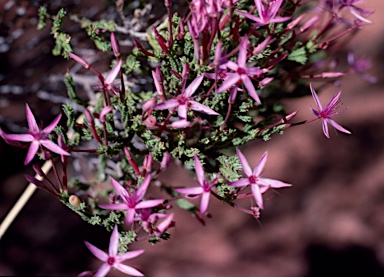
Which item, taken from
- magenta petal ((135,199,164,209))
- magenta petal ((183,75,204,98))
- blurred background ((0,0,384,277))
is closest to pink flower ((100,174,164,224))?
magenta petal ((135,199,164,209))

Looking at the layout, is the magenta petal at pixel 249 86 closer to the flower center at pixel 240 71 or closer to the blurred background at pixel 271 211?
the flower center at pixel 240 71

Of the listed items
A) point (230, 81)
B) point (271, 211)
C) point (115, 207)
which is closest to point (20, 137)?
point (115, 207)

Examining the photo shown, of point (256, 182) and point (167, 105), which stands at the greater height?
point (167, 105)

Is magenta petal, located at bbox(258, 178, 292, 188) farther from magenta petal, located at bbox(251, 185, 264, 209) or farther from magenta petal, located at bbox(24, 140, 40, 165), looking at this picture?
magenta petal, located at bbox(24, 140, 40, 165)

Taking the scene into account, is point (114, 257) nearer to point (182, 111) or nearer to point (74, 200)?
point (74, 200)

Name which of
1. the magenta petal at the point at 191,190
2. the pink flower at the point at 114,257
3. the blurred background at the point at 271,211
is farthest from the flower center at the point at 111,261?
the blurred background at the point at 271,211

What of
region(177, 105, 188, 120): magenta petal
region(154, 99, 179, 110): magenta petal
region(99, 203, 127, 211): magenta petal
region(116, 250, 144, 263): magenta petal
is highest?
region(154, 99, 179, 110): magenta petal

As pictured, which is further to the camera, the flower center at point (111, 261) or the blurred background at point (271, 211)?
the blurred background at point (271, 211)

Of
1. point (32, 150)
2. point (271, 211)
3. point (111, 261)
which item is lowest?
point (271, 211)

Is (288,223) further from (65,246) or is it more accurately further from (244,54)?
(244,54)
